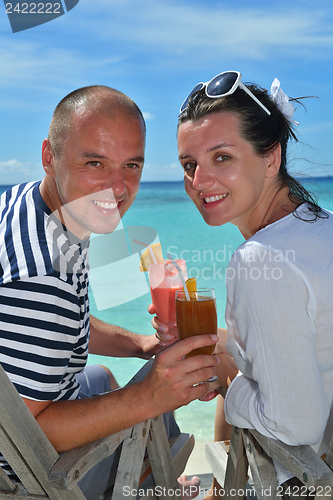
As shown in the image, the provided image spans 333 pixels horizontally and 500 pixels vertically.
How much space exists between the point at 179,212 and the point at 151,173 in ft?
70.9

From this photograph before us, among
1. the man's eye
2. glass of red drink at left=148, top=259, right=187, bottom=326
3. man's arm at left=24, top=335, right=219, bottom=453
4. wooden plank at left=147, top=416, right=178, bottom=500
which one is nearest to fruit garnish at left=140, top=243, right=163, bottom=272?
glass of red drink at left=148, top=259, right=187, bottom=326

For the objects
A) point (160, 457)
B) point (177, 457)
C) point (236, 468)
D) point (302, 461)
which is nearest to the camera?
point (302, 461)

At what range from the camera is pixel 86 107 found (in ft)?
6.43

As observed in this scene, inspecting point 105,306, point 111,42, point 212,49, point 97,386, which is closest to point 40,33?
point 111,42

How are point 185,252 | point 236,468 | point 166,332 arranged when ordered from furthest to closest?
point 185,252 → point 166,332 → point 236,468

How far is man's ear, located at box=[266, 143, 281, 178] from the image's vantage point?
197 centimetres

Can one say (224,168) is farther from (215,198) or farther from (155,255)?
(155,255)

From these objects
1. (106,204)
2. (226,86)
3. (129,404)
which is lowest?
(129,404)

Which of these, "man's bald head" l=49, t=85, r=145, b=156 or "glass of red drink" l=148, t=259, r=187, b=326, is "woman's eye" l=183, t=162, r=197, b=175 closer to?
"man's bald head" l=49, t=85, r=145, b=156

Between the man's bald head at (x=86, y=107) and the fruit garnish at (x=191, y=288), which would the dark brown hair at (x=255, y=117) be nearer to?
the man's bald head at (x=86, y=107)

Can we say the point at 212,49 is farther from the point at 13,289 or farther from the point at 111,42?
the point at 13,289

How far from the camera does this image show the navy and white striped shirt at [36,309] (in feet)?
4.62

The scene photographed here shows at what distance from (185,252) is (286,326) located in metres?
15.5

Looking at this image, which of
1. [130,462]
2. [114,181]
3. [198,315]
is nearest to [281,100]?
[114,181]
